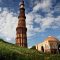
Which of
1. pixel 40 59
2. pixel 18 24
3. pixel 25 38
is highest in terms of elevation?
pixel 18 24

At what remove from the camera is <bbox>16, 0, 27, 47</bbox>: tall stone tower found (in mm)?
43250

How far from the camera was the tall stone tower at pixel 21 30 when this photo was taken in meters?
43.2

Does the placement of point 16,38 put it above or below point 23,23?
below

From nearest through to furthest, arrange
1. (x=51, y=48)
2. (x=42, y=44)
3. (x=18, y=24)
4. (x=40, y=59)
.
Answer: (x=40, y=59) < (x=51, y=48) < (x=42, y=44) < (x=18, y=24)

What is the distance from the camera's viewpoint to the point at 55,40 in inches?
1618

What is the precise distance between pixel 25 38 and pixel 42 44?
14.2 ft

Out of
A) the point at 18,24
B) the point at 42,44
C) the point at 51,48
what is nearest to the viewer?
the point at 51,48

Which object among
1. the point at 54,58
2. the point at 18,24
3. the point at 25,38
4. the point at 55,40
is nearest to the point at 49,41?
the point at 55,40

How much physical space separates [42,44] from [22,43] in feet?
15.5

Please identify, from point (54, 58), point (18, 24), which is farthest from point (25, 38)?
point (54, 58)

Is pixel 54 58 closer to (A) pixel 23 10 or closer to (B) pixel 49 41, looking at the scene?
(B) pixel 49 41

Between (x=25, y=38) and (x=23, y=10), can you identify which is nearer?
(x=25, y=38)

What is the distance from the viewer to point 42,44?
42.4 m

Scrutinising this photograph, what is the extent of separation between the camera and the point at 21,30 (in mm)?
43750
